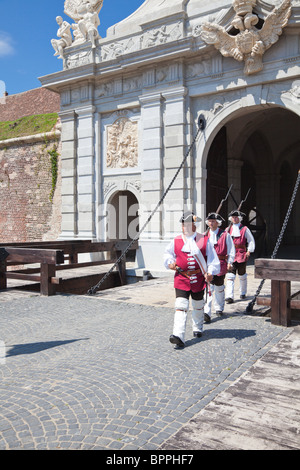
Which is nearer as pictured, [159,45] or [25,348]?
[25,348]

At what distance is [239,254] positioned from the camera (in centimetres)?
789

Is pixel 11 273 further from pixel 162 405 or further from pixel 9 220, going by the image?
pixel 9 220

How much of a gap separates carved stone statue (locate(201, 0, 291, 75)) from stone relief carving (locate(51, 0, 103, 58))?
459cm

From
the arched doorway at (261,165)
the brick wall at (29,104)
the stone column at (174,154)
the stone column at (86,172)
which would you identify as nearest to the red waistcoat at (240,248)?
the stone column at (174,154)

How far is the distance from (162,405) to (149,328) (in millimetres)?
2402

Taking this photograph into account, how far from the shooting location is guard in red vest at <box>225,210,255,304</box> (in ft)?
24.9

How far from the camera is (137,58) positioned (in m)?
11.9

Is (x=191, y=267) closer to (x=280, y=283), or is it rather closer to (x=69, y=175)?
(x=280, y=283)

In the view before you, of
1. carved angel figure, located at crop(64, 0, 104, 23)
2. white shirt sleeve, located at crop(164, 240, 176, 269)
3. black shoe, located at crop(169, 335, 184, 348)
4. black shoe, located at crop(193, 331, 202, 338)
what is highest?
carved angel figure, located at crop(64, 0, 104, 23)

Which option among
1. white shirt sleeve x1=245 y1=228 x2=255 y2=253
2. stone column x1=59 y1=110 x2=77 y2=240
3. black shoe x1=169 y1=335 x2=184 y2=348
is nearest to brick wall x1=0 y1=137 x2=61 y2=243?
stone column x1=59 y1=110 x2=77 y2=240

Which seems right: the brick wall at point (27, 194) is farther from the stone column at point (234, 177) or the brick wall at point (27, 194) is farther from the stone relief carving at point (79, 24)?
the stone column at point (234, 177)

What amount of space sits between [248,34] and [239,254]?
5979mm

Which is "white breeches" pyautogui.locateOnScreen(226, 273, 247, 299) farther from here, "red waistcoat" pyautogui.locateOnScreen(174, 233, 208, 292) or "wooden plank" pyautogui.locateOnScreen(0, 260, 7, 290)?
"wooden plank" pyautogui.locateOnScreen(0, 260, 7, 290)

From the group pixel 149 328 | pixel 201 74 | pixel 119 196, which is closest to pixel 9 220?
pixel 119 196
